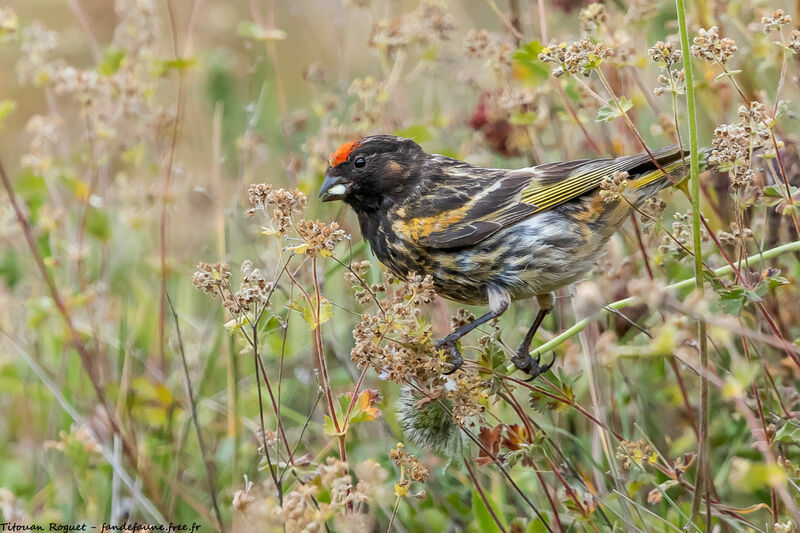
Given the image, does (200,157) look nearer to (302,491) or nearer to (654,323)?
(654,323)

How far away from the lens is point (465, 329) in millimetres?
2879

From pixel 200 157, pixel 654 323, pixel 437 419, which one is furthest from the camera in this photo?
pixel 200 157

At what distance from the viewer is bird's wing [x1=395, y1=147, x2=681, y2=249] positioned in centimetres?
332

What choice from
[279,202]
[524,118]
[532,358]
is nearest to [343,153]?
[524,118]

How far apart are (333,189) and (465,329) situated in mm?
985

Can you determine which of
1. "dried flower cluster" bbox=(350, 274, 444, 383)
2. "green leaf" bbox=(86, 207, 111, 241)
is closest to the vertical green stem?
"dried flower cluster" bbox=(350, 274, 444, 383)

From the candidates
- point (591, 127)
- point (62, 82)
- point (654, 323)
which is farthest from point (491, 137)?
point (62, 82)

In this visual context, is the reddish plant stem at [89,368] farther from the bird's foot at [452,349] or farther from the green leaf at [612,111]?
the green leaf at [612,111]

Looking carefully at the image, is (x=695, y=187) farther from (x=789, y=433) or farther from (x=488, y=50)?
(x=488, y=50)

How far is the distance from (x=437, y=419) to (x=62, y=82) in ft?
8.46

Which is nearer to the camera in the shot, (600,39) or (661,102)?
(600,39)

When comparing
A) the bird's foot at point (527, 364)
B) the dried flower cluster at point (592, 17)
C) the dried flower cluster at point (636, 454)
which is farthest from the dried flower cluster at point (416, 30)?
the dried flower cluster at point (636, 454)

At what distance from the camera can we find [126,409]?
4.05 metres

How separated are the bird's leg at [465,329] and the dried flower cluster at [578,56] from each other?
870 millimetres
